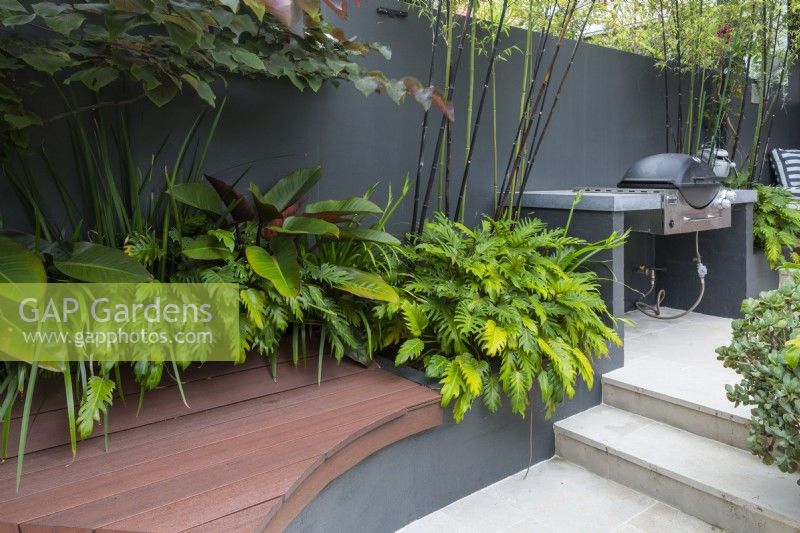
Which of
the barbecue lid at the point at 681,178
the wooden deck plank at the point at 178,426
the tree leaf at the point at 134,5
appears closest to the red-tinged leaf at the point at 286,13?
the tree leaf at the point at 134,5

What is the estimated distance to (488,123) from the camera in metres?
3.31

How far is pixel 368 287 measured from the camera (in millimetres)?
2188

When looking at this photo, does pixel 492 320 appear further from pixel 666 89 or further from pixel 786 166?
pixel 786 166

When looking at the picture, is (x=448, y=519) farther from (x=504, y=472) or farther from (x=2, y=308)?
(x=2, y=308)

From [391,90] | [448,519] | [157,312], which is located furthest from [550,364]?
[157,312]

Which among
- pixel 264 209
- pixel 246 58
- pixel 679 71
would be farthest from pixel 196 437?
pixel 679 71

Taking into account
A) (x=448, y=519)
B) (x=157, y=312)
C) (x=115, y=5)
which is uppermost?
(x=115, y=5)

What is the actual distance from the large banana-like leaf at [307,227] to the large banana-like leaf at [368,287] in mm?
188

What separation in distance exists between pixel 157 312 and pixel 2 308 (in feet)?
1.32

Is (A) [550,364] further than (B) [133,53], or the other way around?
(A) [550,364]

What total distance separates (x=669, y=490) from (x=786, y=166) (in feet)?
12.2

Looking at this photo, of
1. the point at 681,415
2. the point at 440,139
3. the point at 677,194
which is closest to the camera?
the point at 681,415

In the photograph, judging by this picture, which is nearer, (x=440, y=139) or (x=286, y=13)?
(x=286, y=13)

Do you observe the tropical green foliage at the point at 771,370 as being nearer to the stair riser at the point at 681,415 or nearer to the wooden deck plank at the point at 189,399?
the stair riser at the point at 681,415
